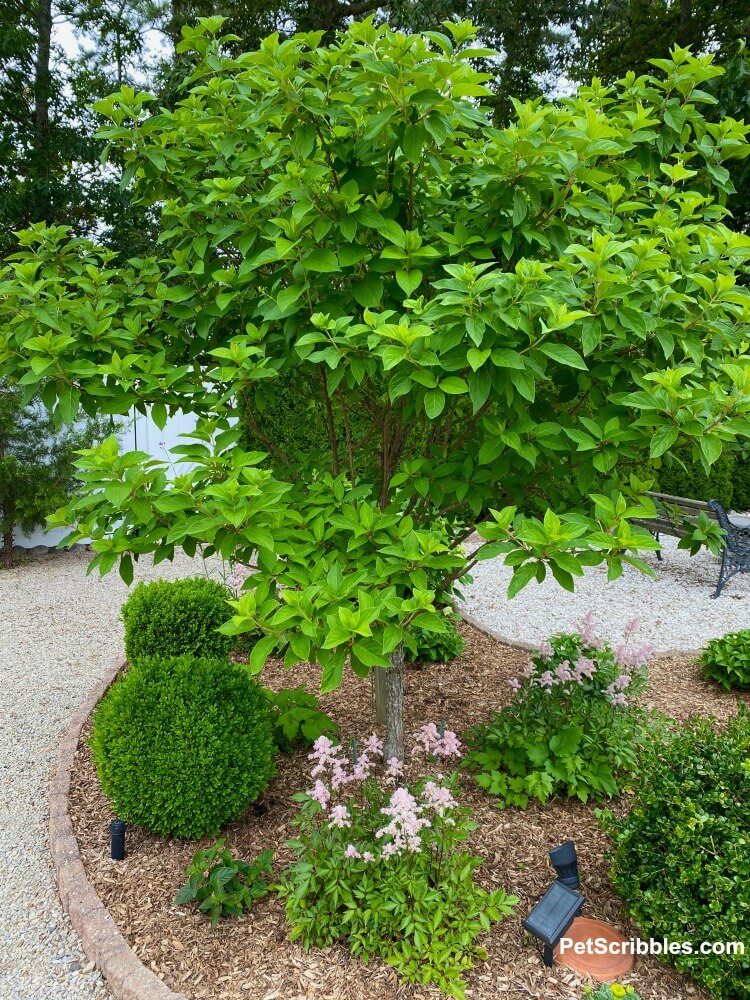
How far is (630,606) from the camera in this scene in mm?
6012

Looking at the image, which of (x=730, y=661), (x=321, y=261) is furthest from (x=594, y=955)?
(x=730, y=661)

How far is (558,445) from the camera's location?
73.9 inches

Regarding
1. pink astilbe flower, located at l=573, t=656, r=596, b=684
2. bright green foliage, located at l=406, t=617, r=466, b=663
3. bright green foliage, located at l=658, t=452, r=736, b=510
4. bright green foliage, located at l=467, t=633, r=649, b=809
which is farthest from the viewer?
bright green foliage, located at l=658, t=452, r=736, b=510

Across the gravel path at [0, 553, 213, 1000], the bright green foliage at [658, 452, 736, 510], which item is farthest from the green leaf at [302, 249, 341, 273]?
the bright green foliage at [658, 452, 736, 510]

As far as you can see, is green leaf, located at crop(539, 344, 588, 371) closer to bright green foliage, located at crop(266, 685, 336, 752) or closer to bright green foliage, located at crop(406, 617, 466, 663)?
bright green foliage, located at crop(266, 685, 336, 752)

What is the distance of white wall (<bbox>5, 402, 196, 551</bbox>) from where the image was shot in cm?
834

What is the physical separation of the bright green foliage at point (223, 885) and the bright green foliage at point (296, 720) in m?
0.75

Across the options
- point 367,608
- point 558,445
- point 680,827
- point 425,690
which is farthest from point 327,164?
point 425,690

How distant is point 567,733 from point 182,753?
A: 1573mm

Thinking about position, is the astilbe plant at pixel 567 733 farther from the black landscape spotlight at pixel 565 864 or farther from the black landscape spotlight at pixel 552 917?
the black landscape spotlight at pixel 552 917

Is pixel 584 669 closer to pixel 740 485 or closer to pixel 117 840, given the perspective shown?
pixel 117 840

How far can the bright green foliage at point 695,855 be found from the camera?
184cm

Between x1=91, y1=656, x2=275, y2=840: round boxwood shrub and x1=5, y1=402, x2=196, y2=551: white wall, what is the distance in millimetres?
6191

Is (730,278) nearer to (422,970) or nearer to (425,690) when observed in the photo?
(422,970)
